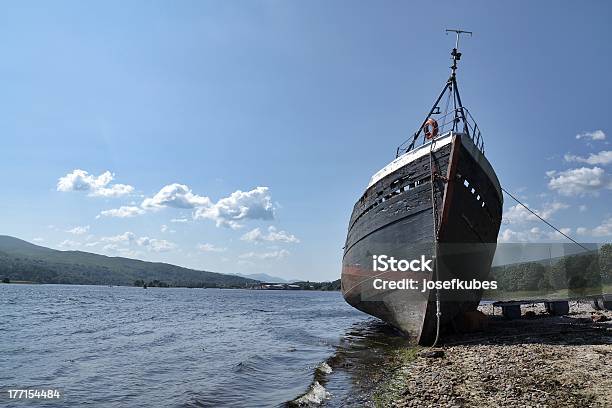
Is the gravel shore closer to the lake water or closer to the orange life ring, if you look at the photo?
the lake water

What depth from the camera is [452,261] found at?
1712cm

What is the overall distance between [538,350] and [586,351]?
1292 millimetres

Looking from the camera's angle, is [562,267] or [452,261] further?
[562,267]

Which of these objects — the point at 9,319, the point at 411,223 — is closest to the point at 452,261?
the point at 411,223

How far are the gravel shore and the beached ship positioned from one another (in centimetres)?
210

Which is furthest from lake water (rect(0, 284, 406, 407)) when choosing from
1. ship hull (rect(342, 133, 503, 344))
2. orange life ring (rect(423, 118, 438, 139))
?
orange life ring (rect(423, 118, 438, 139))

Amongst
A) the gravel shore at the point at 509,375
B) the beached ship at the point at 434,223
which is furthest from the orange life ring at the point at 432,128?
the gravel shore at the point at 509,375

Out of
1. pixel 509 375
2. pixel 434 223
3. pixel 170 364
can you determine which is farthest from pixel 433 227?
pixel 170 364

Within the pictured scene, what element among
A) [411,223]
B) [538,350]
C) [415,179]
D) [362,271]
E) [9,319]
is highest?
[415,179]

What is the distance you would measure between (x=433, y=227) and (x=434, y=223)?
225 millimetres

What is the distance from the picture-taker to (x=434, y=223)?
16.5 meters

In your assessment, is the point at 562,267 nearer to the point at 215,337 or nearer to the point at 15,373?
the point at 215,337

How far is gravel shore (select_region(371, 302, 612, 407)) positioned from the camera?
907cm

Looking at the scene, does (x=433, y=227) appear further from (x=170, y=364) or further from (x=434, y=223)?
(x=170, y=364)
